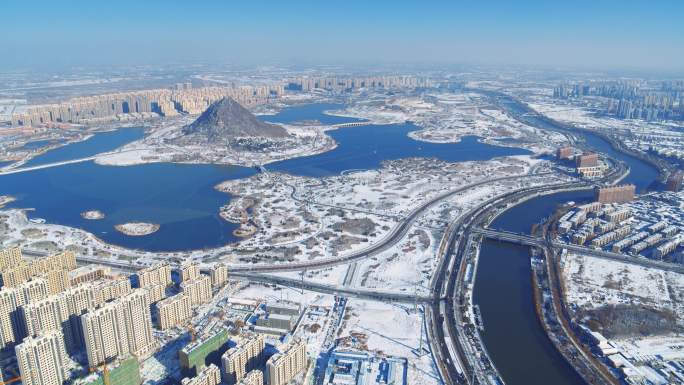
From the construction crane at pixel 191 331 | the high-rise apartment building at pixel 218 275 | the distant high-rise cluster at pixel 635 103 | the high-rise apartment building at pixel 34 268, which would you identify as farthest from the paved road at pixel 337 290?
the distant high-rise cluster at pixel 635 103

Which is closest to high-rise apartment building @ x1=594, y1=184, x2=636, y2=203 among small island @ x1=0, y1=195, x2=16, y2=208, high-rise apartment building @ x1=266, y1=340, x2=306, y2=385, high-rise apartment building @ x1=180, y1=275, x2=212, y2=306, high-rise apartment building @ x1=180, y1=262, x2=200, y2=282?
high-rise apartment building @ x1=266, y1=340, x2=306, y2=385

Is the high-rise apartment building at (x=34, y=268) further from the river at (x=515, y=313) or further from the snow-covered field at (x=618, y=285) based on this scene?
the snow-covered field at (x=618, y=285)

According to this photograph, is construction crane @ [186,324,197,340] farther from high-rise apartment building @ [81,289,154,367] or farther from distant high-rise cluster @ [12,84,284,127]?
distant high-rise cluster @ [12,84,284,127]

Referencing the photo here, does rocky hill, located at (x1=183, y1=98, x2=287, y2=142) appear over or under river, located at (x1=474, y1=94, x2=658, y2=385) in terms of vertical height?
over

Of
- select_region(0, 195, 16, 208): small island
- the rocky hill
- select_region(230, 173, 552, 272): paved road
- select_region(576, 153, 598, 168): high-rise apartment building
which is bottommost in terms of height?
select_region(230, 173, 552, 272): paved road

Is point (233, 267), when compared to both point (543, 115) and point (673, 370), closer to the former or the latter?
point (673, 370)
